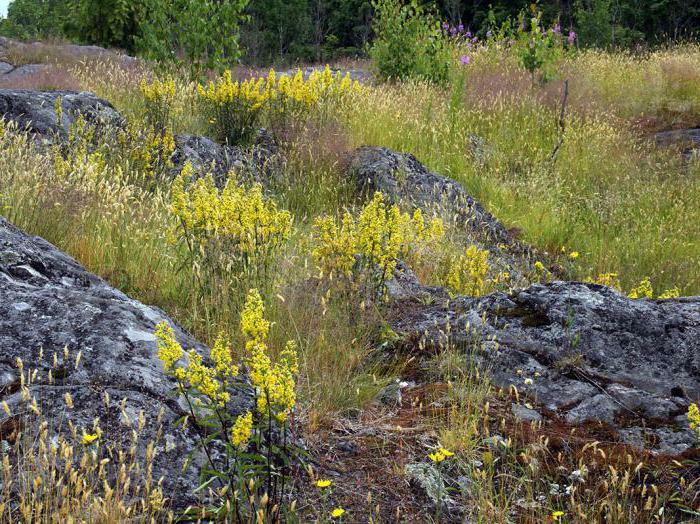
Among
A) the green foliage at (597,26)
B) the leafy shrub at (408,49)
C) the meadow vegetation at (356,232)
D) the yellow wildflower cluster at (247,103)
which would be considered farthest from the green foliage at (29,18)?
the yellow wildflower cluster at (247,103)

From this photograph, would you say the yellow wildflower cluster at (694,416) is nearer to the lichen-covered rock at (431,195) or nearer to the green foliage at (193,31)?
the lichen-covered rock at (431,195)

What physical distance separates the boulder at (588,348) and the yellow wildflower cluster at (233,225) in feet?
2.71

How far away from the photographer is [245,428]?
194 cm

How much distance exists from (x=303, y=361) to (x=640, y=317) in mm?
1610

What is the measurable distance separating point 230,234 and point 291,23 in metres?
28.7

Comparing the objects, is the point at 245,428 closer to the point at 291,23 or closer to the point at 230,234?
the point at 230,234

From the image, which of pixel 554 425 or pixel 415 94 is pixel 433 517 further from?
pixel 415 94

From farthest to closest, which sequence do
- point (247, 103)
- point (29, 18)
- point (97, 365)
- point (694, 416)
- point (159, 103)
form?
point (29, 18), point (159, 103), point (247, 103), point (694, 416), point (97, 365)

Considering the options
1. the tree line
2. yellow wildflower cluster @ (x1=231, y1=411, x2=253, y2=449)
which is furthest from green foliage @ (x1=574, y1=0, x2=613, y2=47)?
yellow wildflower cluster @ (x1=231, y1=411, x2=253, y2=449)

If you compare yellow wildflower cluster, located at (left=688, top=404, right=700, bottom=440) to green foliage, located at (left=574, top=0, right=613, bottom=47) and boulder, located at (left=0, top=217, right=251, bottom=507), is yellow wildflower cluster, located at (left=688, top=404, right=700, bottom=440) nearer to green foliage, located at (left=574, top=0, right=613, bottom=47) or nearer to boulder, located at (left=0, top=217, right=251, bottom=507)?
boulder, located at (left=0, top=217, right=251, bottom=507)

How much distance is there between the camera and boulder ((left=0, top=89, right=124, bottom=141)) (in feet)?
20.8

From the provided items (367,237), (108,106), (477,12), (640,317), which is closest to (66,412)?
(367,237)

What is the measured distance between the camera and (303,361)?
10.1 ft

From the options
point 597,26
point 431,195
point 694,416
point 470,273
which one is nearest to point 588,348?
point 694,416
